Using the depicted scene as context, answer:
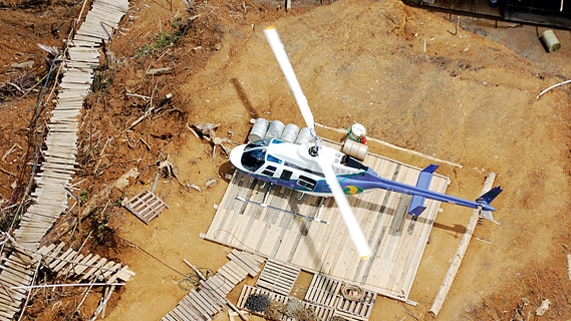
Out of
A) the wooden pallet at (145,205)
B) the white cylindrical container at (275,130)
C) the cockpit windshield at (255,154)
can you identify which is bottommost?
the wooden pallet at (145,205)

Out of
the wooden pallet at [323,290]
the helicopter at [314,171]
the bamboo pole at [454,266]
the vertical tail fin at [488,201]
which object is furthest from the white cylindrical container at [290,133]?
the bamboo pole at [454,266]

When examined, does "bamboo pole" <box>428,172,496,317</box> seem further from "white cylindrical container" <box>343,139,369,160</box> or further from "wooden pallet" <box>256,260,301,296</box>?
"wooden pallet" <box>256,260,301,296</box>

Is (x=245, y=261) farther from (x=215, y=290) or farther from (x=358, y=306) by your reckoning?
(x=358, y=306)

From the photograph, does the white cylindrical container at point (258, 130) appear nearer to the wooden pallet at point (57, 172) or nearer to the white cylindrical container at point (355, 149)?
the white cylindrical container at point (355, 149)

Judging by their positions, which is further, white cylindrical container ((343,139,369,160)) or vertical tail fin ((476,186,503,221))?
white cylindrical container ((343,139,369,160))

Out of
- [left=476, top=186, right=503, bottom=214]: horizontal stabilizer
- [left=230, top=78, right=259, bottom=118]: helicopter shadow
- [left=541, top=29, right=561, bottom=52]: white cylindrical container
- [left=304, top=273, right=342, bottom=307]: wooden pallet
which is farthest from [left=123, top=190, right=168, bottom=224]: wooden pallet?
[left=541, top=29, right=561, bottom=52]: white cylindrical container

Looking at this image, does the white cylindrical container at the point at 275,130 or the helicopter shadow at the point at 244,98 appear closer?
the white cylindrical container at the point at 275,130

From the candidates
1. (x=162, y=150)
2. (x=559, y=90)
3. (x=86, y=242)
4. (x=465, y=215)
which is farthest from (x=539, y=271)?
(x=86, y=242)
